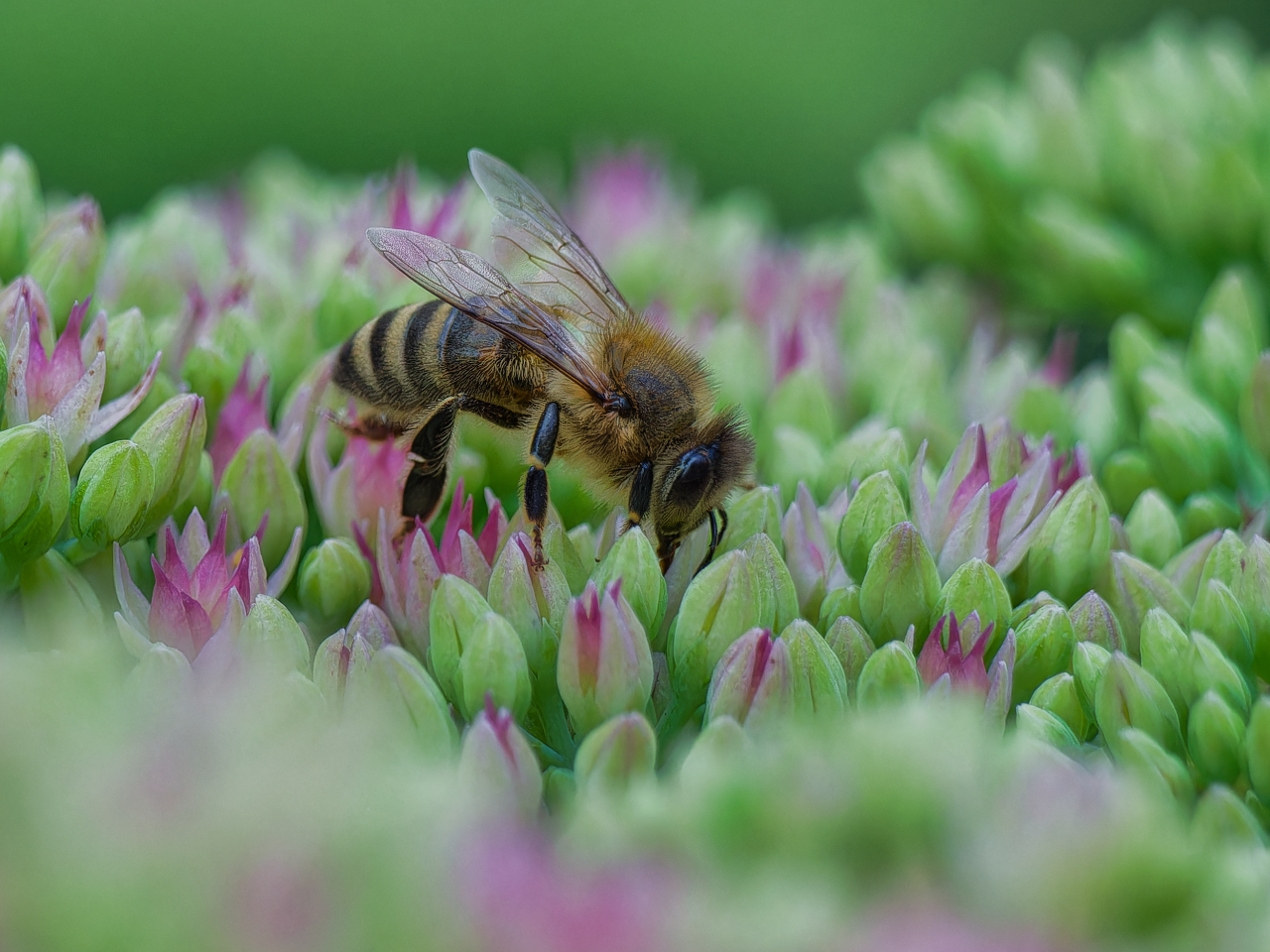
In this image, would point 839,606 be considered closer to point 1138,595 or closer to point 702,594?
point 702,594

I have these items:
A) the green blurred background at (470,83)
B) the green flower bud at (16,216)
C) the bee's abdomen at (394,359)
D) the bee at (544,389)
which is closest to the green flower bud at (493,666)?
the bee at (544,389)

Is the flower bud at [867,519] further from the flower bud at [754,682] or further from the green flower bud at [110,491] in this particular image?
the green flower bud at [110,491]

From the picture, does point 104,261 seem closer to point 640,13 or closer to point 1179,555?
point 1179,555

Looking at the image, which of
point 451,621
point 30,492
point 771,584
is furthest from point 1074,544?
point 30,492

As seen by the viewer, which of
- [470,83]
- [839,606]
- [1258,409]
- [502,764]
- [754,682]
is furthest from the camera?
[470,83]

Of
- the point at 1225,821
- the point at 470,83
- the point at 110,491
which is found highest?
the point at 470,83

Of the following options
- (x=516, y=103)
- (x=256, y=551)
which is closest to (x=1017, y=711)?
(x=256, y=551)
